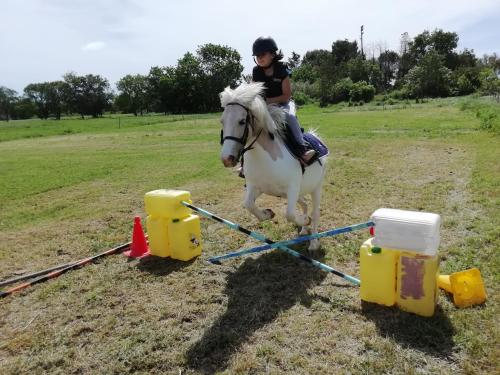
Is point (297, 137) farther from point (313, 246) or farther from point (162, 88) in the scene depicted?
point (162, 88)

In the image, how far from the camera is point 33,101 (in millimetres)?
101062

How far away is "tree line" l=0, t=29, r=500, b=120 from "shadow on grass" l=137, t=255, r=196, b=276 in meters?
42.5

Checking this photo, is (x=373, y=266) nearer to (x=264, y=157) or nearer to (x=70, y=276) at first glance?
(x=264, y=157)

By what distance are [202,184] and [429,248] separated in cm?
813

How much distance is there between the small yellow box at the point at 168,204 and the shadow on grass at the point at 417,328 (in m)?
2.83

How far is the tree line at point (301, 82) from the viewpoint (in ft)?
197

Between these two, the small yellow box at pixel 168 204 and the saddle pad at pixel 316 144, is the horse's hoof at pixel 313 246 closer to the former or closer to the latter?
the saddle pad at pixel 316 144

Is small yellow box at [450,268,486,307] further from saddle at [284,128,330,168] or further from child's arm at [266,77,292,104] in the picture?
child's arm at [266,77,292,104]

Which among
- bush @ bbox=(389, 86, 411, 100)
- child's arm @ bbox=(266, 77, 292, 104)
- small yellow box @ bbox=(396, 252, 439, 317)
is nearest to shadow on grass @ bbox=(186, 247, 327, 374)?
small yellow box @ bbox=(396, 252, 439, 317)

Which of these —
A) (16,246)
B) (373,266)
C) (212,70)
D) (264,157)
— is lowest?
(16,246)

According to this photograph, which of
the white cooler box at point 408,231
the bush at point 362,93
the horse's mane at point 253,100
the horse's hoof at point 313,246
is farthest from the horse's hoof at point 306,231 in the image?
the bush at point 362,93

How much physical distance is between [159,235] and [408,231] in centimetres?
342

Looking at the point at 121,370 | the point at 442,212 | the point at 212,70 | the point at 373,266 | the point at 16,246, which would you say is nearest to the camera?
the point at 121,370

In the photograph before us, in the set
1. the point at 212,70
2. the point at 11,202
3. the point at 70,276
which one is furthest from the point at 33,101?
the point at 70,276
